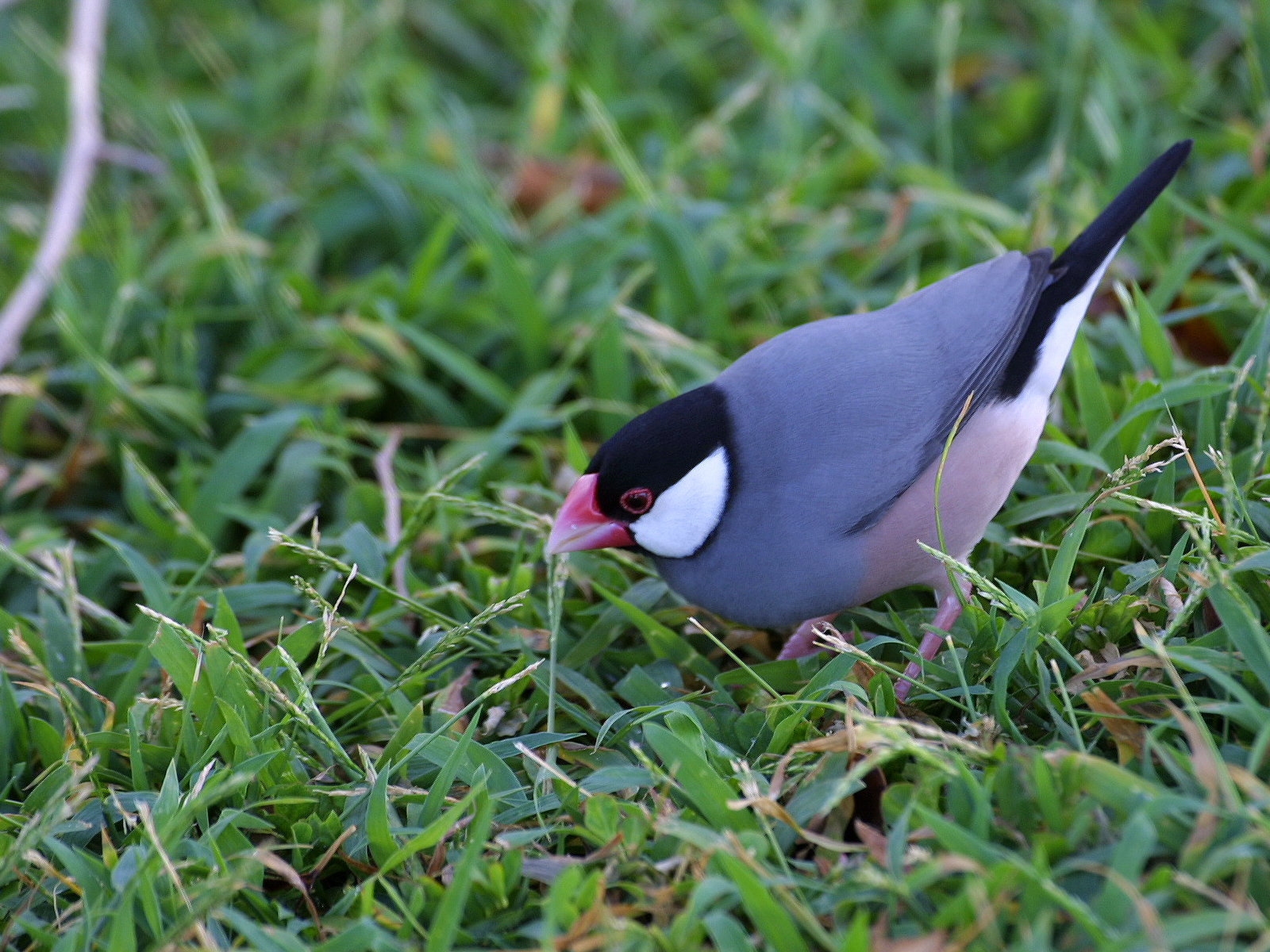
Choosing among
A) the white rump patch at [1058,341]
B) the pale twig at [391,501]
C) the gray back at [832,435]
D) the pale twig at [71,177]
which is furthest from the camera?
the pale twig at [71,177]

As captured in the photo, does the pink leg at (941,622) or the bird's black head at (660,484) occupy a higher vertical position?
the bird's black head at (660,484)

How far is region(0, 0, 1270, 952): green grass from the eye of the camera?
1.95 metres

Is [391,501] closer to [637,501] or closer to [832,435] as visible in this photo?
[637,501]

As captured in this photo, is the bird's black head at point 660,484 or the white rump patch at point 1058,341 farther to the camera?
the white rump patch at point 1058,341

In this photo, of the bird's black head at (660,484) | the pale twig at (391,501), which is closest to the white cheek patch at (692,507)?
the bird's black head at (660,484)

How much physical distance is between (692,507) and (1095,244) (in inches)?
47.6

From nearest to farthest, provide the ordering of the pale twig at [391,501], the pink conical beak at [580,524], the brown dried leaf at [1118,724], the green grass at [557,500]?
the green grass at [557,500], the brown dried leaf at [1118,724], the pink conical beak at [580,524], the pale twig at [391,501]

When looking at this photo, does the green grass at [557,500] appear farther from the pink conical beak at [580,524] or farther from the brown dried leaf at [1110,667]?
the pink conical beak at [580,524]

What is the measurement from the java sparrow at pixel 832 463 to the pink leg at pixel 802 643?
11cm

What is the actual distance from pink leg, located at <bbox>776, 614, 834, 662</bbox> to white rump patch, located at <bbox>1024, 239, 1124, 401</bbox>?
77 centimetres

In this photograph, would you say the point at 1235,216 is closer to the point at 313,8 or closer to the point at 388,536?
the point at 388,536

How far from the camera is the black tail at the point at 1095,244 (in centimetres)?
274

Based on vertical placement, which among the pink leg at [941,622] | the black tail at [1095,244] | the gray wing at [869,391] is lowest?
the pink leg at [941,622]

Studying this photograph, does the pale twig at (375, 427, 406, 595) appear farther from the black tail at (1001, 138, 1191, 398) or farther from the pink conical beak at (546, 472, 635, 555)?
the black tail at (1001, 138, 1191, 398)
